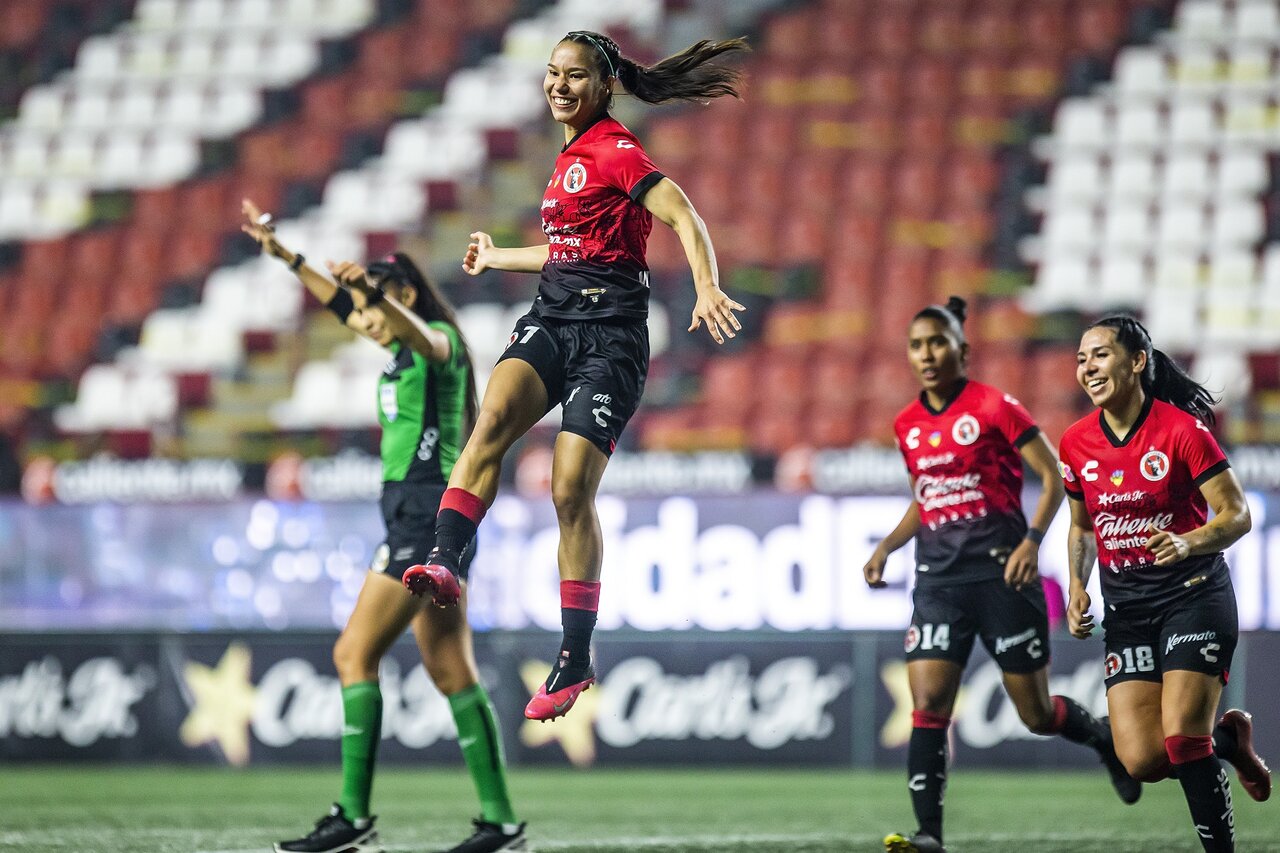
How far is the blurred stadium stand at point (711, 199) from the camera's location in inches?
581

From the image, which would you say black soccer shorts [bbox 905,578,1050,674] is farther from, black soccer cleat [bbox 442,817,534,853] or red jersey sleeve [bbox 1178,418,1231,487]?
black soccer cleat [bbox 442,817,534,853]

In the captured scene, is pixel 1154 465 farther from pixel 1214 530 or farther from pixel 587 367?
pixel 587 367

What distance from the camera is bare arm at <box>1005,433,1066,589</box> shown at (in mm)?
6270

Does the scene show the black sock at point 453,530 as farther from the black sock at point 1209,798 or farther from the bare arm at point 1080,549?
the black sock at point 1209,798

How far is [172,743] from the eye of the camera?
36.9 feet

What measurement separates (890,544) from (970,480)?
424 mm

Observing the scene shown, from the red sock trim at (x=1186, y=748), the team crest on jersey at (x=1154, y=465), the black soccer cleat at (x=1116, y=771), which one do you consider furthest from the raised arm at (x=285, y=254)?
the black soccer cleat at (x=1116, y=771)

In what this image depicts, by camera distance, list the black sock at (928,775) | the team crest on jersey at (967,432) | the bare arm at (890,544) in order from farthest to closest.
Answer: the bare arm at (890,544)
the team crest on jersey at (967,432)
the black sock at (928,775)

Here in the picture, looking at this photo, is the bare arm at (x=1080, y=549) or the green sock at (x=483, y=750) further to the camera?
the green sock at (x=483, y=750)

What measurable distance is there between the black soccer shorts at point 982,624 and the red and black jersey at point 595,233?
72.7 inches

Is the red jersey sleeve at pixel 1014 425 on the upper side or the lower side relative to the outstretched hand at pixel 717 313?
lower

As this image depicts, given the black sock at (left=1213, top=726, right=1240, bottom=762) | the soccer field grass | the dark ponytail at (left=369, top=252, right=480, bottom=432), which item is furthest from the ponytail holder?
the soccer field grass

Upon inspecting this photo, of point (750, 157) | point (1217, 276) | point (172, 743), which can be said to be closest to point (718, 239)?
point (750, 157)

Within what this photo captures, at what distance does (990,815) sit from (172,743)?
219 inches
